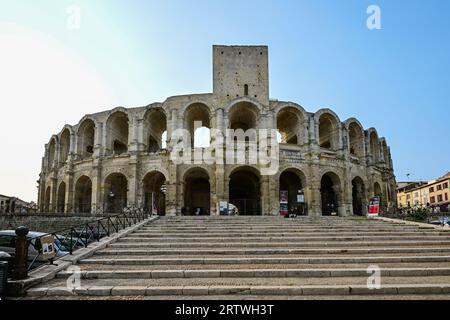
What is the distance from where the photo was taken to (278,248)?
1002 centimetres

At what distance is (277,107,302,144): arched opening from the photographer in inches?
1046

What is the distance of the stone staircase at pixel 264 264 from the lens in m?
6.19

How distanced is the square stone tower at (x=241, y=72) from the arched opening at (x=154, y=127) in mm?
5699

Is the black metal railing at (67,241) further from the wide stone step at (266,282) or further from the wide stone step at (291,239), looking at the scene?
the wide stone step at (266,282)

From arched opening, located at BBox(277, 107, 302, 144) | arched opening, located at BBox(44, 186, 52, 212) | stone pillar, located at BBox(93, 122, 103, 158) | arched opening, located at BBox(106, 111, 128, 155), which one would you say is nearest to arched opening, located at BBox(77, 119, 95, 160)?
stone pillar, located at BBox(93, 122, 103, 158)

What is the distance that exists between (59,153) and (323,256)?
29232 millimetres

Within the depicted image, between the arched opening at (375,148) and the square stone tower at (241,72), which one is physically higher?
the square stone tower at (241,72)

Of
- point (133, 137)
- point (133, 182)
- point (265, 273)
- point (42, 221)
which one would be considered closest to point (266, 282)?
point (265, 273)

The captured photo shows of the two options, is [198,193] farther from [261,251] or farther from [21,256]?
[21,256]

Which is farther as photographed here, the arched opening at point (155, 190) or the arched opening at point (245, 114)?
the arched opening at point (155, 190)

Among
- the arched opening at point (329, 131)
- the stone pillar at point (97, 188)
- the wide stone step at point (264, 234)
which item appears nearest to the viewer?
the wide stone step at point (264, 234)

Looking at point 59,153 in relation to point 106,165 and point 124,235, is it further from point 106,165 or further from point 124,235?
point 124,235

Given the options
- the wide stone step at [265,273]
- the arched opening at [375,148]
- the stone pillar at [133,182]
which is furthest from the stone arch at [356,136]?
the wide stone step at [265,273]

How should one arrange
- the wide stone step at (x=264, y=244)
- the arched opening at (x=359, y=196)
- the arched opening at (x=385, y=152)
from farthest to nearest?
the arched opening at (x=385, y=152) < the arched opening at (x=359, y=196) < the wide stone step at (x=264, y=244)
